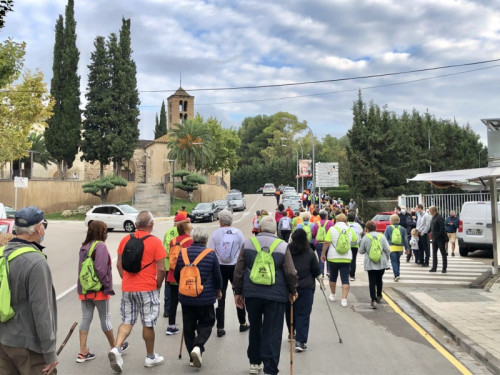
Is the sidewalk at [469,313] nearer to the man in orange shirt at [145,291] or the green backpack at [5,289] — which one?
the man in orange shirt at [145,291]

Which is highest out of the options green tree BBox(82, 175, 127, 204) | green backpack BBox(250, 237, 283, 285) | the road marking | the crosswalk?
green tree BBox(82, 175, 127, 204)

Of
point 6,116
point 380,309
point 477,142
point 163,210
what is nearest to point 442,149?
point 477,142

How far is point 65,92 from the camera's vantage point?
4178 cm

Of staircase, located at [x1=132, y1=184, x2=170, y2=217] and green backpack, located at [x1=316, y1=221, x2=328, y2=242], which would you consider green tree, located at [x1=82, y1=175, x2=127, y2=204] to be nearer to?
staircase, located at [x1=132, y1=184, x2=170, y2=217]

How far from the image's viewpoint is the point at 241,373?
19.0 ft

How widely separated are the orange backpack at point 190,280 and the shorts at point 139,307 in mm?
410

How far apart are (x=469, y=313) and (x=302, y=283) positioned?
3883mm

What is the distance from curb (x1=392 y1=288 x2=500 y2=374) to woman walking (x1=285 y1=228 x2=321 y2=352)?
7.26 feet

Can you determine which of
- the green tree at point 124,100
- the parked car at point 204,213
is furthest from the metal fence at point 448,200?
the green tree at point 124,100

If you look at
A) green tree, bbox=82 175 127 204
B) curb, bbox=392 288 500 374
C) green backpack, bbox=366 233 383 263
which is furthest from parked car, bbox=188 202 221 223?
curb, bbox=392 288 500 374

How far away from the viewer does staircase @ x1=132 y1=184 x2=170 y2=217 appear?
1715 inches

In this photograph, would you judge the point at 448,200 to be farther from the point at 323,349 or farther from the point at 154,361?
the point at 154,361

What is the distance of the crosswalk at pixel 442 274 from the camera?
1269cm

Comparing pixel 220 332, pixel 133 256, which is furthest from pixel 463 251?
pixel 133 256
